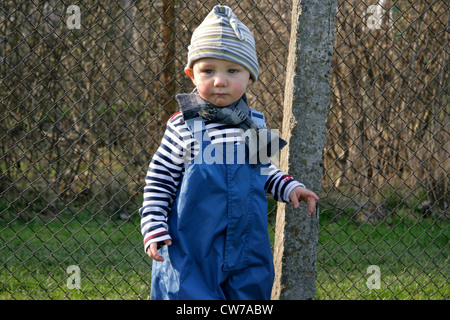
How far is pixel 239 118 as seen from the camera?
2049mm

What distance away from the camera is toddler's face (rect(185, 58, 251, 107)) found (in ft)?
→ 6.62

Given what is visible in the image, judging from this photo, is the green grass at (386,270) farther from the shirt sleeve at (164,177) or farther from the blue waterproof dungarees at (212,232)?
the shirt sleeve at (164,177)

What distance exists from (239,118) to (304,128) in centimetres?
49

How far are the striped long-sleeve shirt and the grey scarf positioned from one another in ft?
0.11

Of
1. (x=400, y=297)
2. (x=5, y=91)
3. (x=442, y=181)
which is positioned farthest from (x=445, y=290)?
(x=5, y=91)

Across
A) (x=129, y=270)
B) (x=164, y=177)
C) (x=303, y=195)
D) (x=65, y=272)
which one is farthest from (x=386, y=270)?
(x=164, y=177)

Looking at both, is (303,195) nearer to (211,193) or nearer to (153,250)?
(211,193)

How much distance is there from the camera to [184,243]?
200cm

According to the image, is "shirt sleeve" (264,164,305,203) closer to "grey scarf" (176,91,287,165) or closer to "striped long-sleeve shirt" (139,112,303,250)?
"grey scarf" (176,91,287,165)

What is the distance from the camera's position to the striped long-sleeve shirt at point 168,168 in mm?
1974

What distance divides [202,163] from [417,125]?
368cm

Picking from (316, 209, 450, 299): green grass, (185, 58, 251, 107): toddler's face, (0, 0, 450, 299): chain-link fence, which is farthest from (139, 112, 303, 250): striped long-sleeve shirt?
(0, 0, 450, 299): chain-link fence
